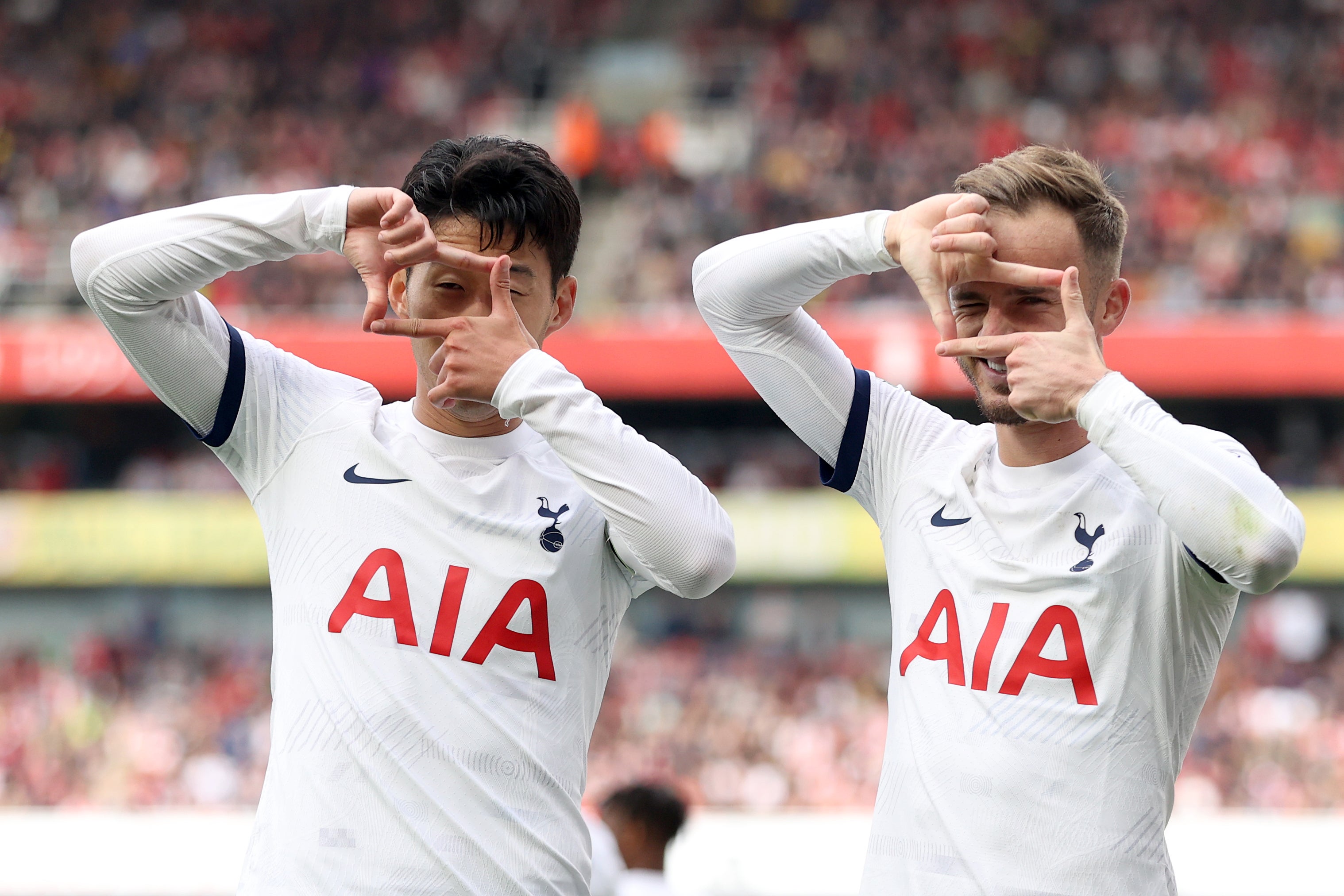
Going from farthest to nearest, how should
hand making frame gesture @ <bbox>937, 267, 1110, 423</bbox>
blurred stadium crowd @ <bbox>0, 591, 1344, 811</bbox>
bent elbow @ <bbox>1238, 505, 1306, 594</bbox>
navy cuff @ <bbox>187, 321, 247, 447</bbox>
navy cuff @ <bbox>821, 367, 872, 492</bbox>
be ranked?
blurred stadium crowd @ <bbox>0, 591, 1344, 811</bbox>, navy cuff @ <bbox>821, 367, 872, 492</bbox>, navy cuff @ <bbox>187, 321, 247, 447</bbox>, hand making frame gesture @ <bbox>937, 267, 1110, 423</bbox>, bent elbow @ <bbox>1238, 505, 1306, 594</bbox>

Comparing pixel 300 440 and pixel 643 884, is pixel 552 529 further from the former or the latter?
pixel 643 884

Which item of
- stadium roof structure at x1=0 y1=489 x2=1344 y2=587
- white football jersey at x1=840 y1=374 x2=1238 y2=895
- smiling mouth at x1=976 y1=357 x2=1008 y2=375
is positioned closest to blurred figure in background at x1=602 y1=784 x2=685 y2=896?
white football jersey at x1=840 y1=374 x2=1238 y2=895

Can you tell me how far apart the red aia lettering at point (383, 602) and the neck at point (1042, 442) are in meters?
1.11

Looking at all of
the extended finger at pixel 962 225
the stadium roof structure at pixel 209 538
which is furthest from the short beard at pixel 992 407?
the stadium roof structure at pixel 209 538

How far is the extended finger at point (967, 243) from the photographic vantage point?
2.44m

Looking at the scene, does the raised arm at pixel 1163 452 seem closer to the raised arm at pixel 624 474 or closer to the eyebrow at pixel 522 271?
the raised arm at pixel 624 474

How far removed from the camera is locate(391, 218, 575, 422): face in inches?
101

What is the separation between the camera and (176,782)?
570 inches

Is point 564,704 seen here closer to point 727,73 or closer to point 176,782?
point 176,782

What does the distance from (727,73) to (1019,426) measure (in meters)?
19.0

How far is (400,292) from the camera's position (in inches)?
105

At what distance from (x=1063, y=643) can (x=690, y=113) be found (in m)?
18.5

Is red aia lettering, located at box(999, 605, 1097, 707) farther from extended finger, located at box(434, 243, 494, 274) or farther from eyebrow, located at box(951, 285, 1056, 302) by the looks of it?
extended finger, located at box(434, 243, 494, 274)

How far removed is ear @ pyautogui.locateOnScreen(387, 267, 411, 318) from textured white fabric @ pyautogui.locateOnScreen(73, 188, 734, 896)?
0.12 m
